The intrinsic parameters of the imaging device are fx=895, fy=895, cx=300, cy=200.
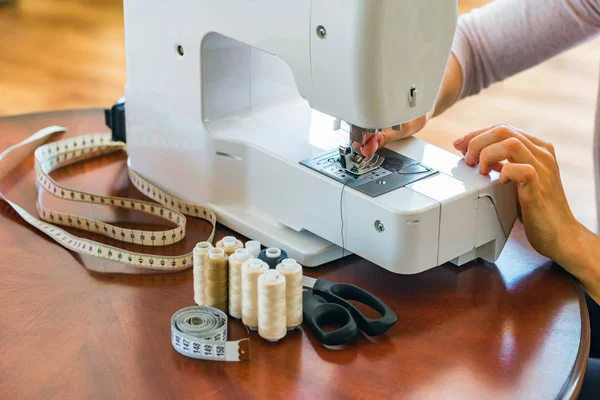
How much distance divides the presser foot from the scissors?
21 cm

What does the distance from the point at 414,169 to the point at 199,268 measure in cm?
43

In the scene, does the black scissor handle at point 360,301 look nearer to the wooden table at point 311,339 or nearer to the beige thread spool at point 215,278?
the wooden table at point 311,339

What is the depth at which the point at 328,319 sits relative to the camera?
1.47m

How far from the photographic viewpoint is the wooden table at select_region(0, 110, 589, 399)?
132 centimetres

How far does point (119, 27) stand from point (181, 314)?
4026mm

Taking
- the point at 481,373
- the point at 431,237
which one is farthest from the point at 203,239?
the point at 481,373

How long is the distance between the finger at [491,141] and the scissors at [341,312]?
13.2 inches

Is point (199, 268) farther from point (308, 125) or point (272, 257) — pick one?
point (308, 125)

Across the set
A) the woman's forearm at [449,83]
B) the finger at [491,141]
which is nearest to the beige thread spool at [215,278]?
the finger at [491,141]

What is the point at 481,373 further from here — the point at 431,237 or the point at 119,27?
the point at 119,27

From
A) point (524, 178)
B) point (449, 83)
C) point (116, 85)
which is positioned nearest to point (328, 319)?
point (524, 178)

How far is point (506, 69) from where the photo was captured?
2.19 m

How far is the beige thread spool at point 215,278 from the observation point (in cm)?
146

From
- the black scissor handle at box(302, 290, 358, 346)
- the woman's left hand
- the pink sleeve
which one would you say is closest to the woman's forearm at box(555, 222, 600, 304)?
the woman's left hand
